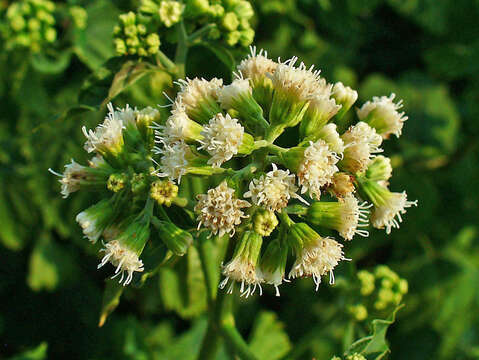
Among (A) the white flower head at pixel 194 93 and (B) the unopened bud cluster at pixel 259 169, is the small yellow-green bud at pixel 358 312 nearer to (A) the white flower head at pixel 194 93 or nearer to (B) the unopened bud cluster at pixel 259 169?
(B) the unopened bud cluster at pixel 259 169

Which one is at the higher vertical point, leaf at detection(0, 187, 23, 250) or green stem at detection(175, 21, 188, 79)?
green stem at detection(175, 21, 188, 79)

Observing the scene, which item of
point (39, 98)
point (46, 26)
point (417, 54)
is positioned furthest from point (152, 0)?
point (417, 54)

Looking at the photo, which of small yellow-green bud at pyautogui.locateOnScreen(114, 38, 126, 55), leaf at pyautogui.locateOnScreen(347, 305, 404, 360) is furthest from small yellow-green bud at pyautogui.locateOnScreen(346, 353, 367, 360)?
small yellow-green bud at pyautogui.locateOnScreen(114, 38, 126, 55)

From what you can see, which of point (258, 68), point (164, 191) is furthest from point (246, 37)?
point (164, 191)

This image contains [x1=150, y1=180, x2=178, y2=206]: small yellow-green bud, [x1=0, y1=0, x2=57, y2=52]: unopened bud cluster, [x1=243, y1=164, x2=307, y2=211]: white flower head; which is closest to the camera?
[x1=243, y1=164, x2=307, y2=211]: white flower head

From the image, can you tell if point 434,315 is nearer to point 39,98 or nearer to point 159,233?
point 159,233

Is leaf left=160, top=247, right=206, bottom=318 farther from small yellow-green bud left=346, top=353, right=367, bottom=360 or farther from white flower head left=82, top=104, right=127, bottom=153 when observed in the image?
small yellow-green bud left=346, top=353, right=367, bottom=360

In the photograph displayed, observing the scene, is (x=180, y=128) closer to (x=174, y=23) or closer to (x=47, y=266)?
(x=174, y=23)
